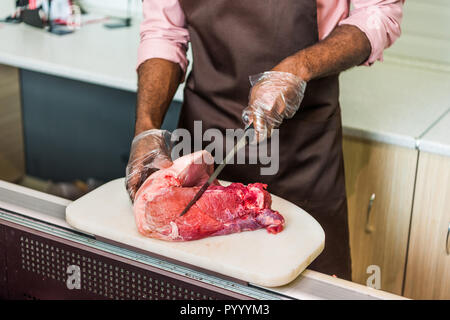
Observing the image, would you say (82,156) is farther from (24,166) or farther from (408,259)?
(408,259)

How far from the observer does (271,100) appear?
1419mm

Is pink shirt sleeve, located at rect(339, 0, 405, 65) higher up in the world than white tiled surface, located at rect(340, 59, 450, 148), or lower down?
higher up

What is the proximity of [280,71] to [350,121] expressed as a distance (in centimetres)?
71

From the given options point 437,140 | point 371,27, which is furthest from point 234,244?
point 437,140

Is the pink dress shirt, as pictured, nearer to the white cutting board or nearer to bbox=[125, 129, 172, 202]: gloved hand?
bbox=[125, 129, 172, 202]: gloved hand

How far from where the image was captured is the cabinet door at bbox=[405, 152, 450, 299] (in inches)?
78.7

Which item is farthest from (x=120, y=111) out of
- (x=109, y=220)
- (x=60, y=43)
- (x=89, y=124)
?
(x=109, y=220)

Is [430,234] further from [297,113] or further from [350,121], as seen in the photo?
[297,113]

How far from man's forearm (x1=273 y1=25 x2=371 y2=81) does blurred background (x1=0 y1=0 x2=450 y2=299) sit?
0.54 metres

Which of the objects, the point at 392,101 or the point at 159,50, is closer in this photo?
the point at 159,50

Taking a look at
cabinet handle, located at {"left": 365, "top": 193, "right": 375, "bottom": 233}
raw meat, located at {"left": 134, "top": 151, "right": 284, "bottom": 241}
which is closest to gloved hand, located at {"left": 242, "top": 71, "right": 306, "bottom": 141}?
raw meat, located at {"left": 134, "top": 151, "right": 284, "bottom": 241}

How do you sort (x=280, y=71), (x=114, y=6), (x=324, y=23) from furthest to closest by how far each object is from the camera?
(x=114, y=6)
(x=324, y=23)
(x=280, y=71)

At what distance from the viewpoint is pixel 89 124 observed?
313cm

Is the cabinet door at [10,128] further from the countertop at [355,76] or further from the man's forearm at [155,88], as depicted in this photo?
the man's forearm at [155,88]
